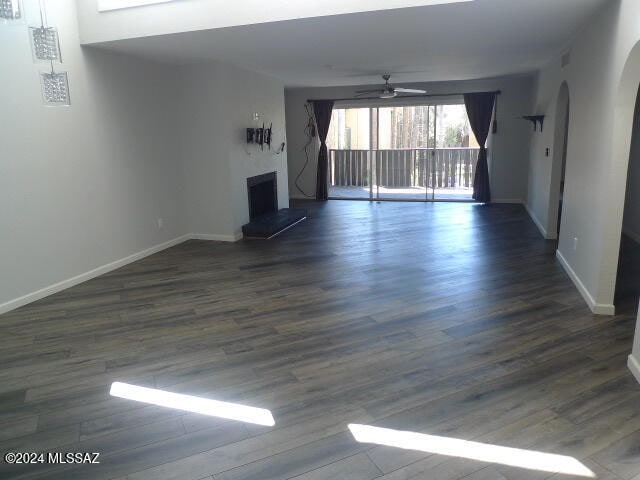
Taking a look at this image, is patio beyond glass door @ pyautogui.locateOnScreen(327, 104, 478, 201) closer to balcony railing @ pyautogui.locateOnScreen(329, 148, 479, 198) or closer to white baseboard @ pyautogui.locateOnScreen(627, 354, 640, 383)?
balcony railing @ pyautogui.locateOnScreen(329, 148, 479, 198)

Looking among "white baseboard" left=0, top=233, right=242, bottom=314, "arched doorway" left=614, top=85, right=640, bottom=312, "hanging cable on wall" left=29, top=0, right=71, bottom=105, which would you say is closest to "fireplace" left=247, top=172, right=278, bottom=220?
"white baseboard" left=0, top=233, right=242, bottom=314

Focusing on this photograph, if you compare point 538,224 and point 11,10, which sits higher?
point 11,10

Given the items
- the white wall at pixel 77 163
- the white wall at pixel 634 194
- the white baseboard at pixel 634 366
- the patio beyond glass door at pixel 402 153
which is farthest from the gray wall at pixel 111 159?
the white wall at pixel 634 194

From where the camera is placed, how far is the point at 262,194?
7066 mm

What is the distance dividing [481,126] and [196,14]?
6.07 meters

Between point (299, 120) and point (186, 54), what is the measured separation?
461 cm

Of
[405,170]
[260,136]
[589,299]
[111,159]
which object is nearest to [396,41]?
[260,136]

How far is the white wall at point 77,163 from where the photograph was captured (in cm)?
382

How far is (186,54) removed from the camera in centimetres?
503

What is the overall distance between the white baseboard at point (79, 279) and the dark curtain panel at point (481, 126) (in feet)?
18.2

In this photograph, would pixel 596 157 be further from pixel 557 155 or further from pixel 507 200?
pixel 507 200

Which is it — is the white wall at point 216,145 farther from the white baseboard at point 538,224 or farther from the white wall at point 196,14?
the white baseboard at point 538,224

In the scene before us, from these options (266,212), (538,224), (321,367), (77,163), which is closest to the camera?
(321,367)

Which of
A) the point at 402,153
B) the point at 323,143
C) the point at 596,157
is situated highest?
the point at 323,143
